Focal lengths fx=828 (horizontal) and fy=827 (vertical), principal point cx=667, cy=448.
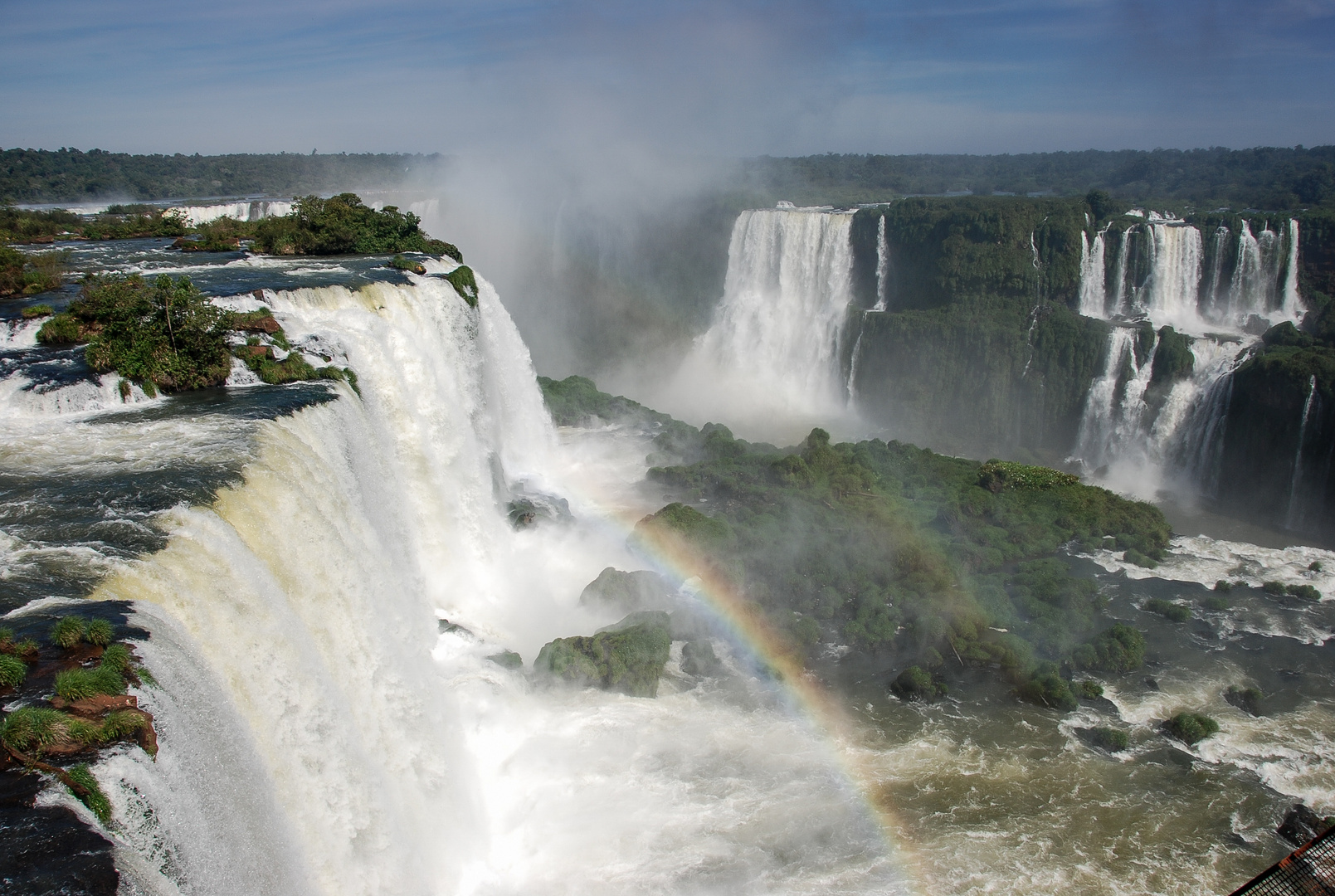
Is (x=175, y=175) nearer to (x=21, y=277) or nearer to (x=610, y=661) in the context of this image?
(x=21, y=277)

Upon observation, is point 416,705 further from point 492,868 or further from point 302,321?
point 302,321

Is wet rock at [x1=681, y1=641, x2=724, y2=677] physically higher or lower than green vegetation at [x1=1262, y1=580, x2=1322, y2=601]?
lower

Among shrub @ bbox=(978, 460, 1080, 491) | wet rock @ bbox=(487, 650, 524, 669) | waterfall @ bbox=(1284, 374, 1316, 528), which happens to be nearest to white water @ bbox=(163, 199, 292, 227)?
wet rock @ bbox=(487, 650, 524, 669)

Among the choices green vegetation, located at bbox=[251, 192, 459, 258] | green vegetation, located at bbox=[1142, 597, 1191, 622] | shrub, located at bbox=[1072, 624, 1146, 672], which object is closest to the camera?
shrub, located at bbox=[1072, 624, 1146, 672]

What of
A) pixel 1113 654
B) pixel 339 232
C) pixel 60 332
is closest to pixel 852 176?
pixel 339 232

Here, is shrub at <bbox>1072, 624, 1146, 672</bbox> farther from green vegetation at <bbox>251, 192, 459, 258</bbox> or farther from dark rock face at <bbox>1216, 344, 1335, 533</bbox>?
green vegetation at <bbox>251, 192, 459, 258</bbox>
